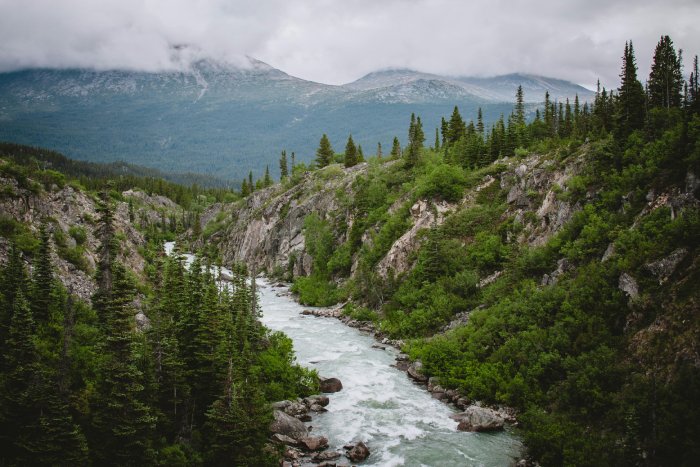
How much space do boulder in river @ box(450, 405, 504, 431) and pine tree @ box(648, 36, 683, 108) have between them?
44.0m

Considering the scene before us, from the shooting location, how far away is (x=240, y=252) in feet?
390

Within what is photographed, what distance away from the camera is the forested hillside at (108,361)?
2158 centimetres

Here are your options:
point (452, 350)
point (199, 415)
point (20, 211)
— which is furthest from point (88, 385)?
point (452, 350)

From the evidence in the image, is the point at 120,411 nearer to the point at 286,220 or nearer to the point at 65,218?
the point at 65,218

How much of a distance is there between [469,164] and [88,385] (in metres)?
63.7

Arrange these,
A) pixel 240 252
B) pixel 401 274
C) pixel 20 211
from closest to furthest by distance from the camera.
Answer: pixel 20 211 < pixel 401 274 < pixel 240 252

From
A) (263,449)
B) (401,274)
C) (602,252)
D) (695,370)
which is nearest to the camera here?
(695,370)

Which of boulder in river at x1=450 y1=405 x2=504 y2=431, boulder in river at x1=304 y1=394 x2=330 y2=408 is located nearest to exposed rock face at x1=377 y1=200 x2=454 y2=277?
boulder in river at x1=304 y1=394 x2=330 y2=408

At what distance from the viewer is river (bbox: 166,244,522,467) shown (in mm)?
26953

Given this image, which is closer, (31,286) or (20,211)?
(31,286)

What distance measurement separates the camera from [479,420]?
98.7ft

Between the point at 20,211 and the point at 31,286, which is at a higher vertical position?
the point at 20,211

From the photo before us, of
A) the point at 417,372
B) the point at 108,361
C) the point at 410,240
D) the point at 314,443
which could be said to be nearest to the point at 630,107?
the point at 410,240

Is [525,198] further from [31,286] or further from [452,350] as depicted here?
[31,286]
